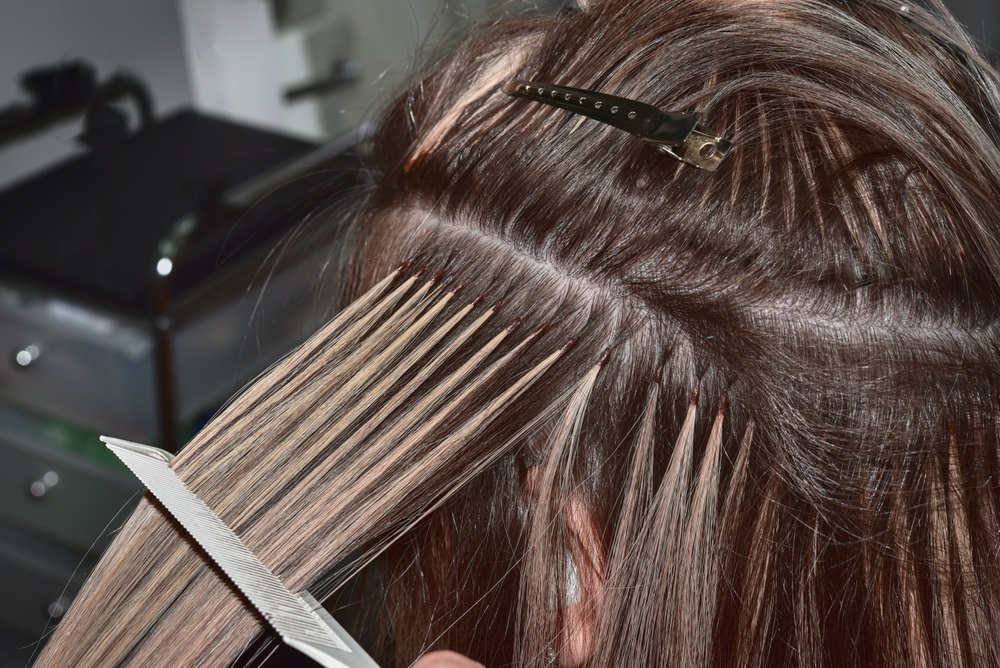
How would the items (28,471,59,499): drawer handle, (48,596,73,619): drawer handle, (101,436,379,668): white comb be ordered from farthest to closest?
(28,471,59,499): drawer handle, (48,596,73,619): drawer handle, (101,436,379,668): white comb

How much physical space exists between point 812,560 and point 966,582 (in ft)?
0.26

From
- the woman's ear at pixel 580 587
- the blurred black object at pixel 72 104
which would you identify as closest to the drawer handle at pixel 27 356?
the blurred black object at pixel 72 104

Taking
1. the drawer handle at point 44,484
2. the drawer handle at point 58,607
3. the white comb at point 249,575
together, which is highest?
the white comb at point 249,575

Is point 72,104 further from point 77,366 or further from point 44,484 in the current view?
point 44,484

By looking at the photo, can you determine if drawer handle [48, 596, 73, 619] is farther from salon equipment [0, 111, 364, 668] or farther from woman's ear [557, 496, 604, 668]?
woman's ear [557, 496, 604, 668]

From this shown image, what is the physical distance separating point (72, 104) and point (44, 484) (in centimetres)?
57

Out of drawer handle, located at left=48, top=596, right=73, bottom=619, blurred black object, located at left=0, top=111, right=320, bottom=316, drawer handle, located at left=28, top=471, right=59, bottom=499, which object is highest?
blurred black object, located at left=0, top=111, right=320, bottom=316

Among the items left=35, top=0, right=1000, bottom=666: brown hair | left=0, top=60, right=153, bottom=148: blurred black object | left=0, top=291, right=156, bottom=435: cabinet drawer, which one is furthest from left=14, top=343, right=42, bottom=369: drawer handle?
left=35, top=0, right=1000, bottom=666: brown hair

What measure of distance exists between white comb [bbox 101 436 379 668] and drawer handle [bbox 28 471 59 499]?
906mm

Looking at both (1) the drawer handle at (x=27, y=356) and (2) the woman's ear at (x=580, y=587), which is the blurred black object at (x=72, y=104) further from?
(2) the woman's ear at (x=580, y=587)

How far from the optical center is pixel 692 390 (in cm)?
48

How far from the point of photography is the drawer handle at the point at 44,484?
4.25 ft

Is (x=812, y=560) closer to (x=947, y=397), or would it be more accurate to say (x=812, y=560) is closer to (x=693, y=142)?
(x=947, y=397)

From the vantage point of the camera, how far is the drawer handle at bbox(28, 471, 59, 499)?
129 cm
